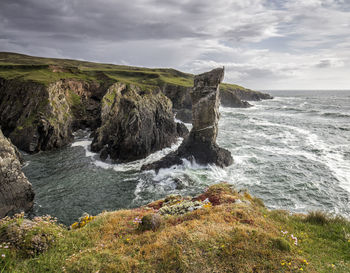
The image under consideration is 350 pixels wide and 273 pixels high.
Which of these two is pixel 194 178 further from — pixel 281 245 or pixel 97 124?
pixel 97 124

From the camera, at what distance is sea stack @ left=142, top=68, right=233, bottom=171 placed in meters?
32.0

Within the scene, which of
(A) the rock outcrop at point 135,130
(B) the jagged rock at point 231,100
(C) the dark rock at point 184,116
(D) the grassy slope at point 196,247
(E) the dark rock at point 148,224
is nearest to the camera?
(D) the grassy slope at point 196,247

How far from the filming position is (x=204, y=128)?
109 feet

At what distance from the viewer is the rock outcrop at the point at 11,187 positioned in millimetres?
18562

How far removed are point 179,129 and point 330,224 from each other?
131 feet

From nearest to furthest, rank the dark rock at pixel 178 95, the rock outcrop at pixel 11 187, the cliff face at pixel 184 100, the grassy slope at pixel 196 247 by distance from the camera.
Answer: the grassy slope at pixel 196 247
the rock outcrop at pixel 11 187
the cliff face at pixel 184 100
the dark rock at pixel 178 95

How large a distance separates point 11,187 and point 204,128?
85.1 feet

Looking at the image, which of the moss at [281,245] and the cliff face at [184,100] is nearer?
the moss at [281,245]

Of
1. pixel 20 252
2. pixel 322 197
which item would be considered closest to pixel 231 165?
pixel 322 197

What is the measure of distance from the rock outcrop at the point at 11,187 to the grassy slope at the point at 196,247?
13980 millimetres

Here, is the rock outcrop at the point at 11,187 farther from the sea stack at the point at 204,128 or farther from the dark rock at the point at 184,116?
the dark rock at the point at 184,116

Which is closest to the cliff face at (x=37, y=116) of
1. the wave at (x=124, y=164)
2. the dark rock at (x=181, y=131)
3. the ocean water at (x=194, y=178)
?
the ocean water at (x=194, y=178)

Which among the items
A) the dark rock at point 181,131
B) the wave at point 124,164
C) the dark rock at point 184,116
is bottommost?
the wave at point 124,164

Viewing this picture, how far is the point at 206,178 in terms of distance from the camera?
28016 mm
